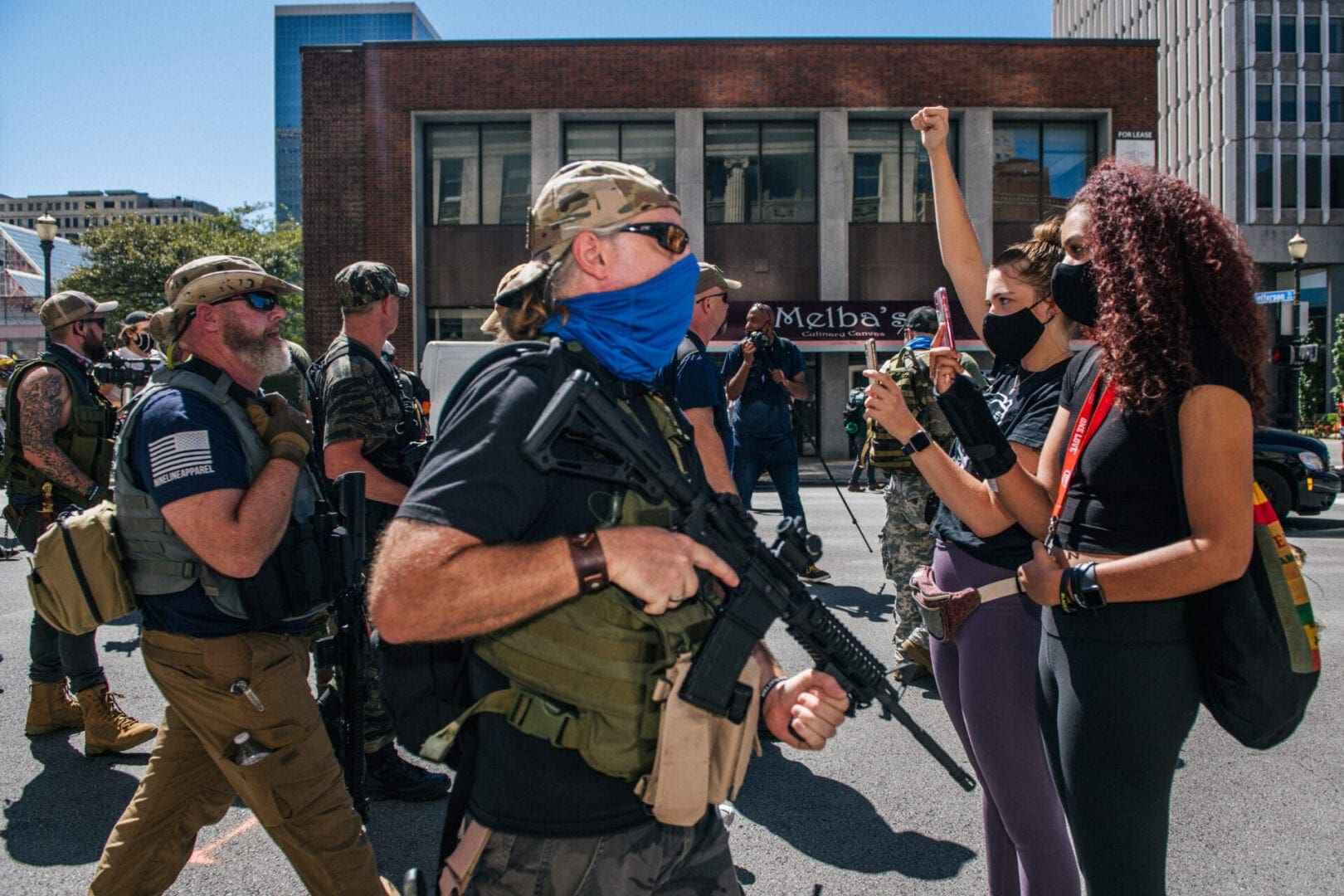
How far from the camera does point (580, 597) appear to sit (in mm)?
1646

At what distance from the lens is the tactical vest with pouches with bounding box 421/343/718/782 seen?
1636 millimetres

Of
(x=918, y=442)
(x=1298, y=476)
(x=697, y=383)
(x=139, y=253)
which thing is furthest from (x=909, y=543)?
(x=139, y=253)

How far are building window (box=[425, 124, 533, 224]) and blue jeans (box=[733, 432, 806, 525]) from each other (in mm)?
16368

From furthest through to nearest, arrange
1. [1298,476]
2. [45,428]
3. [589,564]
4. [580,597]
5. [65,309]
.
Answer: [1298,476] → [65,309] → [45,428] → [580,597] → [589,564]

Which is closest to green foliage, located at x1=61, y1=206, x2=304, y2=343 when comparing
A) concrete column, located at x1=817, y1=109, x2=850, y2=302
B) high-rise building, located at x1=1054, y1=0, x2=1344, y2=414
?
concrete column, located at x1=817, y1=109, x2=850, y2=302

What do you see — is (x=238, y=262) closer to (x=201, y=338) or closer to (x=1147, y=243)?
(x=201, y=338)

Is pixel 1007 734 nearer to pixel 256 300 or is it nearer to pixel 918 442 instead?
pixel 918 442

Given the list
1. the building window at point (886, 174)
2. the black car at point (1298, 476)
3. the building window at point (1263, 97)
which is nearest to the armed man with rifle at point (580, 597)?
the black car at point (1298, 476)

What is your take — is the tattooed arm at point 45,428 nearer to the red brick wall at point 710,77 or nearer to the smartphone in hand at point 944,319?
the smartphone in hand at point 944,319

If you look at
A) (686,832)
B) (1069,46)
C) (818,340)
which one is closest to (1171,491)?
(686,832)

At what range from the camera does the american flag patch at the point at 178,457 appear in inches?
97.6

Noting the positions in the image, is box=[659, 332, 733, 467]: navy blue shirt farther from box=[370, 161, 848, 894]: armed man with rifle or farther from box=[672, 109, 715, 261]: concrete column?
box=[672, 109, 715, 261]: concrete column

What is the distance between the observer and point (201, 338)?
2.82 metres

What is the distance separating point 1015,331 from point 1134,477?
30.9 inches
